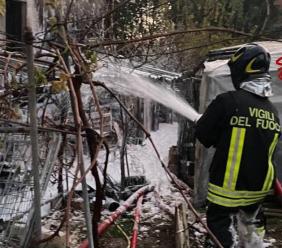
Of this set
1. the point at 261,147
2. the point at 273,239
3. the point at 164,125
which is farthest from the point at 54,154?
the point at 164,125

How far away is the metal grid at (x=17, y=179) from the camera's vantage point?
3.31m

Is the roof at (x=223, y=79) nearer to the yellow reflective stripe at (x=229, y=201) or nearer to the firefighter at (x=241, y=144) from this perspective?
the firefighter at (x=241, y=144)

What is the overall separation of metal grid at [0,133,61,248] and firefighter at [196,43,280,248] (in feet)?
3.58

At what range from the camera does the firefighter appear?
3.50 metres

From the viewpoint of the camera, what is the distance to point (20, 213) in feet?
11.1

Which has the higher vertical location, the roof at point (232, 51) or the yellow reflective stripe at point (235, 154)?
the roof at point (232, 51)

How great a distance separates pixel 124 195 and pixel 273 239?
2072 mm

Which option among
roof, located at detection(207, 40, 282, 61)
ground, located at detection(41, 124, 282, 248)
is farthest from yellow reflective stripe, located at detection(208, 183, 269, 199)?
roof, located at detection(207, 40, 282, 61)

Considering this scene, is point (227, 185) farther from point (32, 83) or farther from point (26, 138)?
point (32, 83)

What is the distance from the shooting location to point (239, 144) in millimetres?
3492

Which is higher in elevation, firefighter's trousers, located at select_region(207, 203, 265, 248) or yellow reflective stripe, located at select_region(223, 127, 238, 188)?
yellow reflective stripe, located at select_region(223, 127, 238, 188)

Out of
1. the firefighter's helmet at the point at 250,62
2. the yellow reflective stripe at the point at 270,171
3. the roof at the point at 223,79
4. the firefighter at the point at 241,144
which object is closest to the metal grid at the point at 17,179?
the firefighter at the point at 241,144

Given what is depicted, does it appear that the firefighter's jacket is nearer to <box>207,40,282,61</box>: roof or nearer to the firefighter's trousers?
the firefighter's trousers

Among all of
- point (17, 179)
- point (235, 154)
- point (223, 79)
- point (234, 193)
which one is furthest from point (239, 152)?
point (223, 79)
